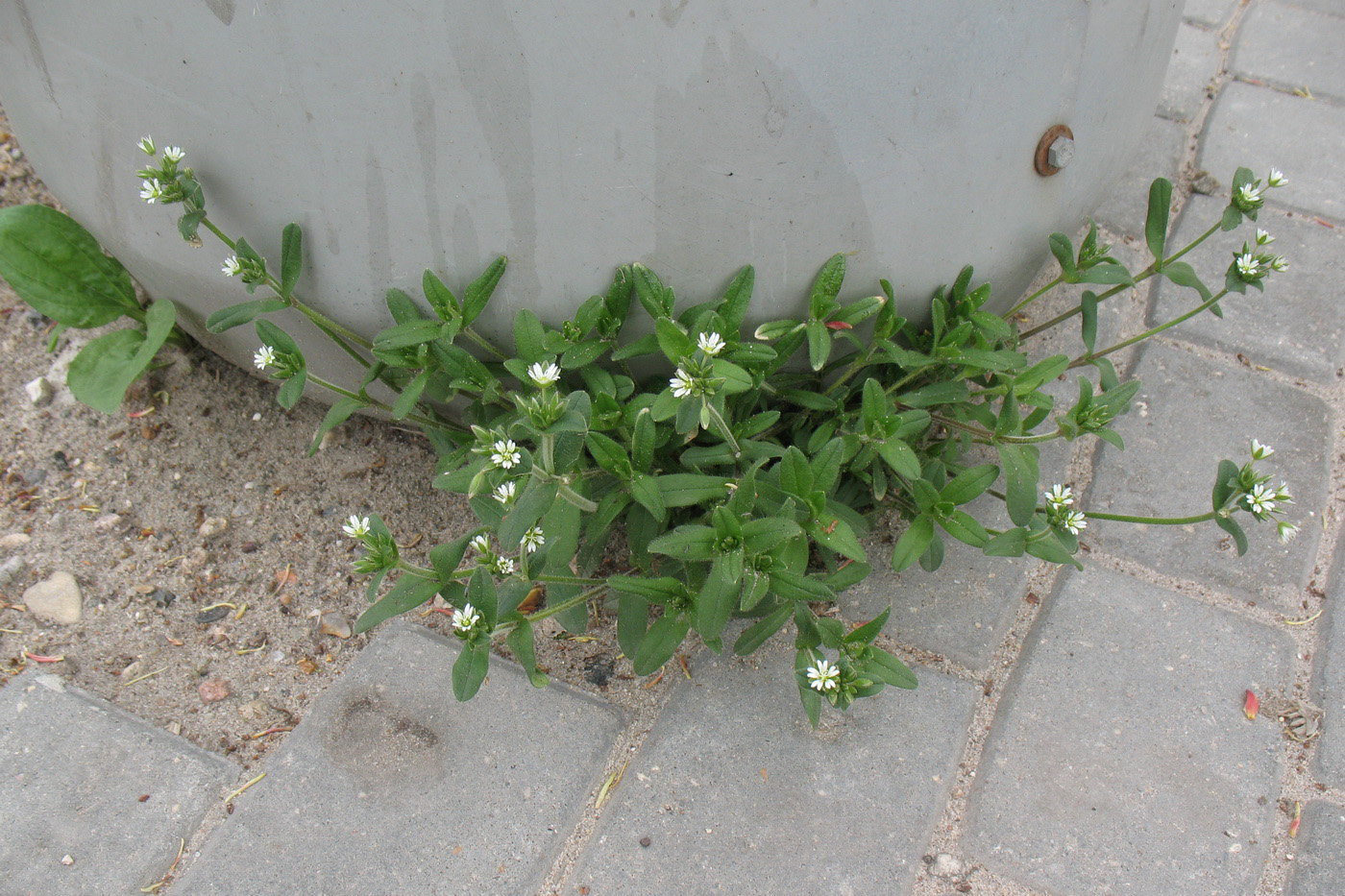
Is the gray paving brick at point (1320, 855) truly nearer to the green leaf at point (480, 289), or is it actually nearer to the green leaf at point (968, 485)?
the green leaf at point (968, 485)

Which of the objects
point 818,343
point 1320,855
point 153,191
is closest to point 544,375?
point 818,343

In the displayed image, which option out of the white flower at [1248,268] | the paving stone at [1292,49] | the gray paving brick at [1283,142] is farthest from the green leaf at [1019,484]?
the paving stone at [1292,49]

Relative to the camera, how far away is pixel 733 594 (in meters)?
1.57

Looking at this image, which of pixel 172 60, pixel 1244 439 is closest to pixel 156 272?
pixel 172 60

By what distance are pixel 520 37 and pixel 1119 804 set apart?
150cm

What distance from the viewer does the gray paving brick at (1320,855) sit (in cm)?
163

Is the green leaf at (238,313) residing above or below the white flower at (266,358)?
above

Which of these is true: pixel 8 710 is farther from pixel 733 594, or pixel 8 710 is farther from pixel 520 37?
pixel 520 37

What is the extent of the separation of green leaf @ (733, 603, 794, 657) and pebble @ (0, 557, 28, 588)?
135 centimetres

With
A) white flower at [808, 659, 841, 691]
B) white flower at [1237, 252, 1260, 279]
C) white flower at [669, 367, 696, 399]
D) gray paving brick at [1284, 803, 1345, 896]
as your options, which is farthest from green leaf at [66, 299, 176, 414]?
gray paving brick at [1284, 803, 1345, 896]

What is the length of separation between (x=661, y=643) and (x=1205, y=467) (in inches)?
50.5

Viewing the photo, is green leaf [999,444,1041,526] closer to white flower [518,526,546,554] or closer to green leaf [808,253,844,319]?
green leaf [808,253,844,319]

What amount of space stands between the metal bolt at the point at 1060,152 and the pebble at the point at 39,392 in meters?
2.06

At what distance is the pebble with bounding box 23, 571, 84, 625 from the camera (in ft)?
6.28
